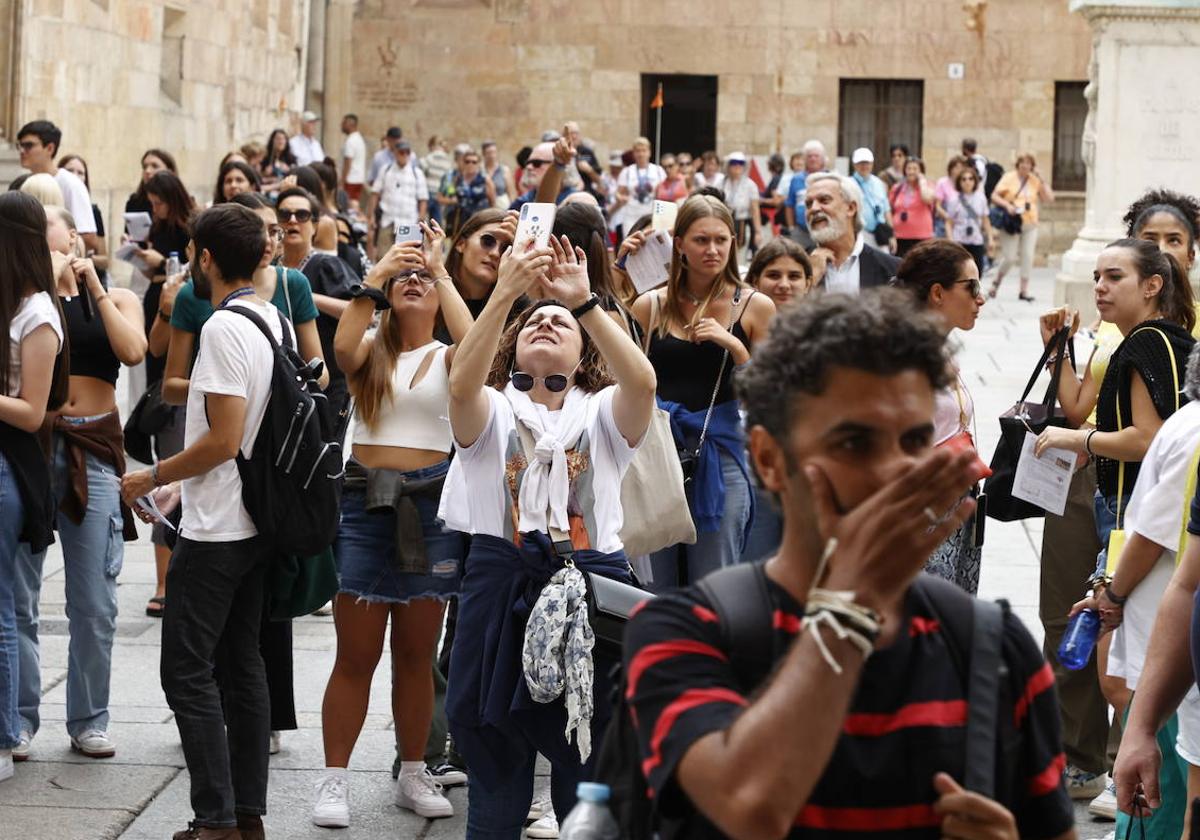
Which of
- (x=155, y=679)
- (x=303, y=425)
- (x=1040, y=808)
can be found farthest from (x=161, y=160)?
(x=1040, y=808)

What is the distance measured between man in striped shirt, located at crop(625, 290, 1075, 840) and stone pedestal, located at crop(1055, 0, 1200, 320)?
1286 cm

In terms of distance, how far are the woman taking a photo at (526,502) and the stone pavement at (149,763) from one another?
3.83 feet

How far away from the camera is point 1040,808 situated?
2336 millimetres

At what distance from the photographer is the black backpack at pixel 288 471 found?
5160 millimetres

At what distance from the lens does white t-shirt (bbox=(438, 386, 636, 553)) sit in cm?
A: 457

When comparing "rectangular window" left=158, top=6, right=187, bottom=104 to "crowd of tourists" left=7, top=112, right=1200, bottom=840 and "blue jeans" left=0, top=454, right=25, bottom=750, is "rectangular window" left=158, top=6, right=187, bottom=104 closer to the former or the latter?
"crowd of tourists" left=7, top=112, right=1200, bottom=840

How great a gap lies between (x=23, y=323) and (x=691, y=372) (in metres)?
2.20

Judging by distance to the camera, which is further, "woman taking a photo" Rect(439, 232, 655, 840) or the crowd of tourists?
"woman taking a photo" Rect(439, 232, 655, 840)

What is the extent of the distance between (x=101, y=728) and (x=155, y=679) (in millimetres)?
869

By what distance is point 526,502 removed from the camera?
4.52m

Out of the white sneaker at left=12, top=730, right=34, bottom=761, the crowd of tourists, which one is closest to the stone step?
the crowd of tourists

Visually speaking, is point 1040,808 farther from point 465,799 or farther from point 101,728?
point 101,728

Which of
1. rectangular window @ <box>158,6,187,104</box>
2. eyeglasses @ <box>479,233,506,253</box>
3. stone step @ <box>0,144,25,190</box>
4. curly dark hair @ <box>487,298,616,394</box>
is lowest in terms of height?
curly dark hair @ <box>487,298,616,394</box>

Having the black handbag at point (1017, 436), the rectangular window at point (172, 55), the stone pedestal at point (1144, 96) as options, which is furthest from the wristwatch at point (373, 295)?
the rectangular window at point (172, 55)
